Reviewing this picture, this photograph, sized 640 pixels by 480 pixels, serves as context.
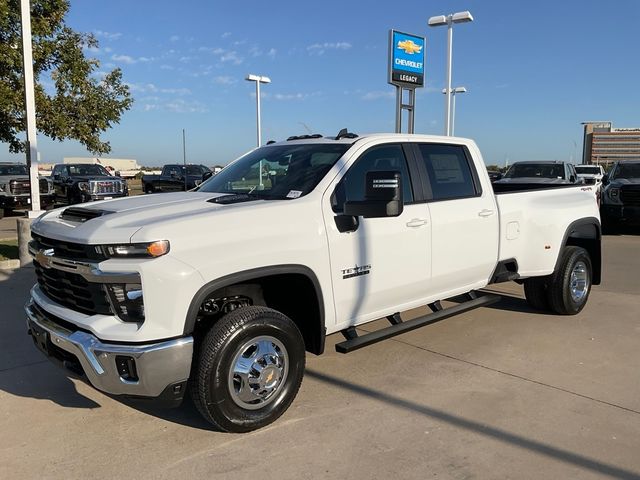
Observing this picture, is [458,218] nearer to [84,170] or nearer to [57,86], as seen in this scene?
[57,86]

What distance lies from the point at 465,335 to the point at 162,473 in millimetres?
3419

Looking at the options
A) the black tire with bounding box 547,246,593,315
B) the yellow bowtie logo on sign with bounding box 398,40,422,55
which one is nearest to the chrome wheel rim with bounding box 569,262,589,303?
the black tire with bounding box 547,246,593,315

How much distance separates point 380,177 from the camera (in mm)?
3486

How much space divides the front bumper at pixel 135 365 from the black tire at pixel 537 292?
14.0ft

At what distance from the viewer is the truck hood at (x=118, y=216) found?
312 centimetres

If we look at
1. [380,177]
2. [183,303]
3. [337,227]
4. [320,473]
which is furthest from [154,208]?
[320,473]

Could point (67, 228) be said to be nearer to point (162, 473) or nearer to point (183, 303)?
point (183, 303)

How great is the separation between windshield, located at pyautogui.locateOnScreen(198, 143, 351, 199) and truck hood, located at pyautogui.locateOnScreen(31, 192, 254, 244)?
1.08 ft

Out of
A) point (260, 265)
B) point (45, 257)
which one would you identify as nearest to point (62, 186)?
point (45, 257)

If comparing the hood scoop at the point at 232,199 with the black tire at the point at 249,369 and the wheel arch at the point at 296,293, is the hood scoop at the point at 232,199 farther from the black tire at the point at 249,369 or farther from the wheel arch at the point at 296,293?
the black tire at the point at 249,369

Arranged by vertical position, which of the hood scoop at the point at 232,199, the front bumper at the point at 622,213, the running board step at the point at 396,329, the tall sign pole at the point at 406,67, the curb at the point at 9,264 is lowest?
the curb at the point at 9,264

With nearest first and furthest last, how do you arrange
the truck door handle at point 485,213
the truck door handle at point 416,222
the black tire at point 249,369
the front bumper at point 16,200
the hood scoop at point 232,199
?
the black tire at point 249,369 → the hood scoop at point 232,199 → the truck door handle at point 416,222 → the truck door handle at point 485,213 → the front bumper at point 16,200

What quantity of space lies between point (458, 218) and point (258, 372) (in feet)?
7.44

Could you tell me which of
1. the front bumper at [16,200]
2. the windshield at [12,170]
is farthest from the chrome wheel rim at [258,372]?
the windshield at [12,170]
